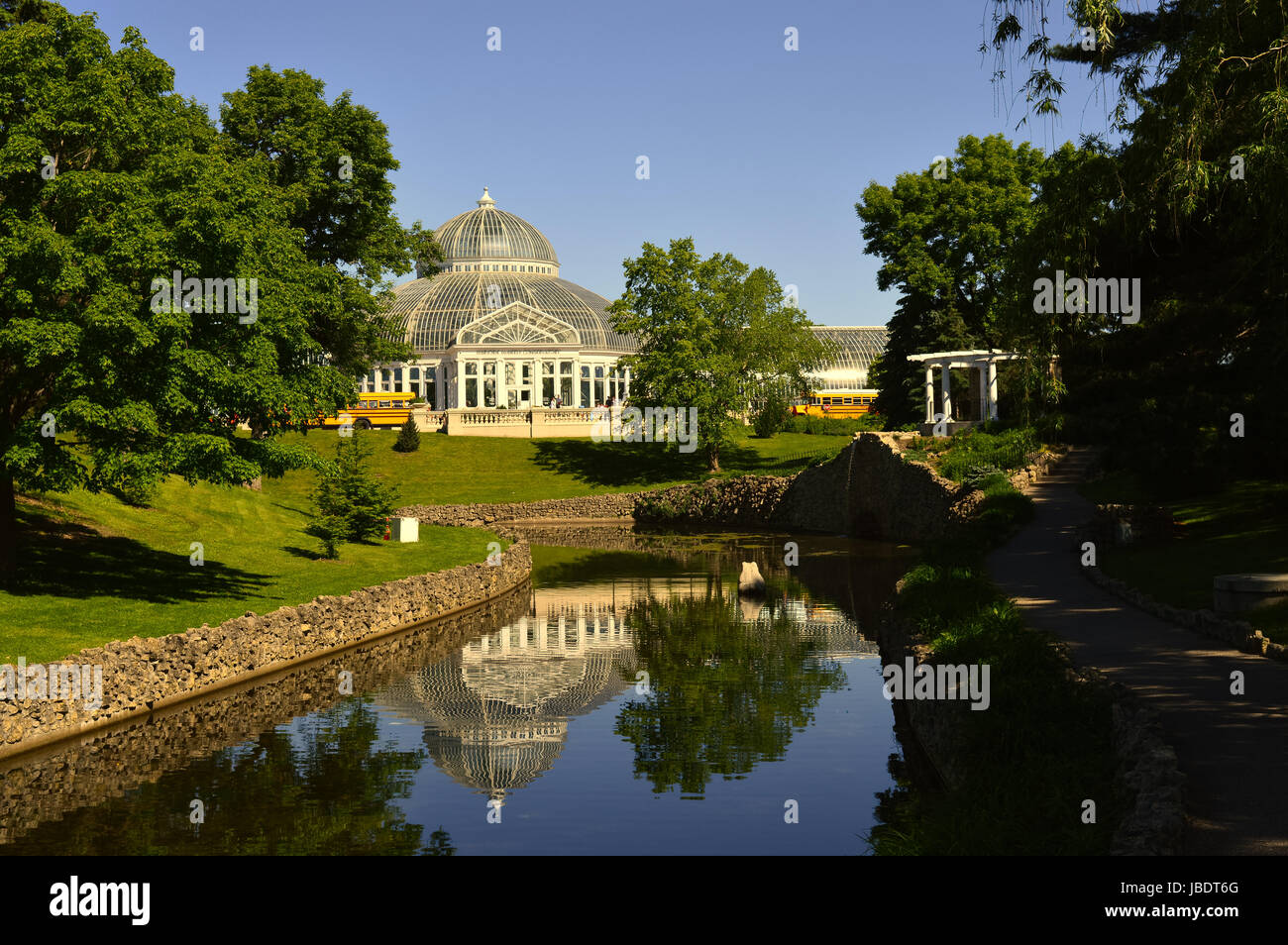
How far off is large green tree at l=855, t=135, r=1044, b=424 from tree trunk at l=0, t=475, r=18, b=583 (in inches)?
1818

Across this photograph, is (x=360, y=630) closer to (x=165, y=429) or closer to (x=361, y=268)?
(x=165, y=429)

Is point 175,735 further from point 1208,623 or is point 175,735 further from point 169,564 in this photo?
point 1208,623

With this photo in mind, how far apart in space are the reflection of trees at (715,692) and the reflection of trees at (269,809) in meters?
3.37

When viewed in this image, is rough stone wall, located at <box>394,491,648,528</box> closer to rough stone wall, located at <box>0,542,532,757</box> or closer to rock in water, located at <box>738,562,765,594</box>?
rock in water, located at <box>738,562,765,594</box>

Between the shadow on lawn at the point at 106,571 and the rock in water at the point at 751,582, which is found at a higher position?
the shadow on lawn at the point at 106,571

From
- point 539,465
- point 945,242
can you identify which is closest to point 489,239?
point 539,465

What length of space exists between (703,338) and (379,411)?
2756 centimetres

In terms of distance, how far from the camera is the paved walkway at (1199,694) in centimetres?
1020

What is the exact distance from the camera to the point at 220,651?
20.8m

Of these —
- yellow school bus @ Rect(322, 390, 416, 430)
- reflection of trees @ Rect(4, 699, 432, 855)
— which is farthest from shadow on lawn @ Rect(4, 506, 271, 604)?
yellow school bus @ Rect(322, 390, 416, 430)

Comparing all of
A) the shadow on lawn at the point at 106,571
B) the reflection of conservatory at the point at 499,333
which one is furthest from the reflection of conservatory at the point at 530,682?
the reflection of conservatory at the point at 499,333

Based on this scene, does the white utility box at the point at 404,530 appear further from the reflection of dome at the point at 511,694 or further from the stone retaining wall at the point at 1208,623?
the stone retaining wall at the point at 1208,623
